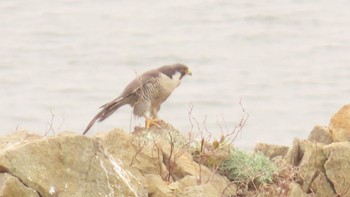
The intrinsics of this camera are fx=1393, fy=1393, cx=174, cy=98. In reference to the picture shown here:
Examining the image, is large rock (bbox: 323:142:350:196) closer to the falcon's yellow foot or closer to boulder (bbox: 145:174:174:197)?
boulder (bbox: 145:174:174:197)

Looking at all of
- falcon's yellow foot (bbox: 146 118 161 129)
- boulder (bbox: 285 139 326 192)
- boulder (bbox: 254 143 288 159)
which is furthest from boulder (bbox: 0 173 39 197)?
boulder (bbox: 254 143 288 159)

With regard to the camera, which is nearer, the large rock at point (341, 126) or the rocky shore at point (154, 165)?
the rocky shore at point (154, 165)

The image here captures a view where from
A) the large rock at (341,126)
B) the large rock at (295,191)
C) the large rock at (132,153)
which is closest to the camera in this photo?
the large rock at (132,153)

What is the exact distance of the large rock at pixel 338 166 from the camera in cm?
916

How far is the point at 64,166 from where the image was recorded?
7.86 meters

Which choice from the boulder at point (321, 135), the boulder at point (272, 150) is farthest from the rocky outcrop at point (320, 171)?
the boulder at point (272, 150)

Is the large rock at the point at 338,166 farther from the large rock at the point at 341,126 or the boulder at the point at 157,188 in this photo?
the boulder at the point at 157,188

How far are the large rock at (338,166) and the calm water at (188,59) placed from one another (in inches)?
490

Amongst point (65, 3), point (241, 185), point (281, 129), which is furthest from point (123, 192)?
point (65, 3)

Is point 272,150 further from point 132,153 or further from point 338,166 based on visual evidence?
point 132,153

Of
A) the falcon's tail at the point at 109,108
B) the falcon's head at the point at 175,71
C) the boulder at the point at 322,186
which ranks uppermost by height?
the boulder at the point at 322,186

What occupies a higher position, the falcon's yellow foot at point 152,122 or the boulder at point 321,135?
the boulder at point 321,135

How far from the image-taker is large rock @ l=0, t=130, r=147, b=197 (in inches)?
305

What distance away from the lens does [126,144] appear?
8844 mm
